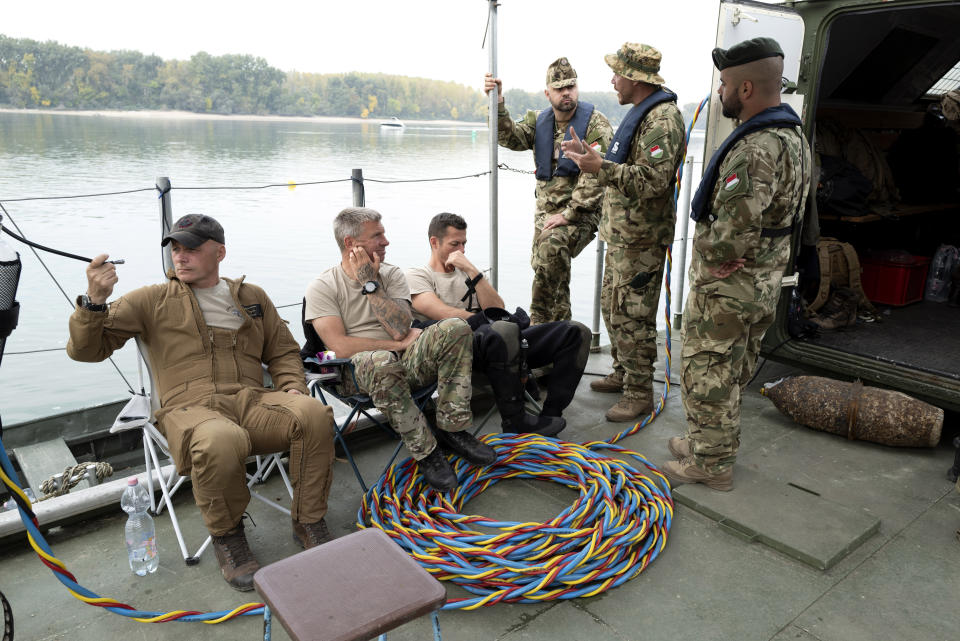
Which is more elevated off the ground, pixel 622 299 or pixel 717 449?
pixel 622 299

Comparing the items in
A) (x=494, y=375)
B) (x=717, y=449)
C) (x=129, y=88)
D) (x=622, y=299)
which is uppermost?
(x=129, y=88)

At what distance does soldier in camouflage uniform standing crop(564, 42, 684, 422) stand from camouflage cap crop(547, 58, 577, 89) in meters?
0.60

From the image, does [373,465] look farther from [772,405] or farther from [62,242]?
[62,242]

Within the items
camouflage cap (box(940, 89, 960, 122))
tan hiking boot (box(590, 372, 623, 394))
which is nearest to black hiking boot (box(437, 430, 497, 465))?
tan hiking boot (box(590, 372, 623, 394))

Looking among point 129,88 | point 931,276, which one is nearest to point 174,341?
point 931,276

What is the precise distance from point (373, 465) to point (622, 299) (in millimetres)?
1599

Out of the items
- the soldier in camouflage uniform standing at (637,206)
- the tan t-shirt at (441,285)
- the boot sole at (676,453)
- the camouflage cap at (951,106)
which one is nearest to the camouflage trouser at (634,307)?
the soldier in camouflage uniform standing at (637,206)

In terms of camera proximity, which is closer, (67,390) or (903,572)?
(903,572)

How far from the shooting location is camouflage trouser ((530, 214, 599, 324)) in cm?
419

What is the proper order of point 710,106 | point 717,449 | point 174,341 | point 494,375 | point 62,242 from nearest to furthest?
point 174,341 < point 717,449 < point 494,375 < point 710,106 < point 62,242

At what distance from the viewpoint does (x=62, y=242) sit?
24.9ft

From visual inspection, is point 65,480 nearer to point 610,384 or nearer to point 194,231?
point 194,231

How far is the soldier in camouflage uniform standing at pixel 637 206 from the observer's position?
3439mm

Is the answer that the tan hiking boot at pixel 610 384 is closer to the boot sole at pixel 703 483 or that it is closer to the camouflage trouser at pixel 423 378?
the boot sole at pixel 703 483
